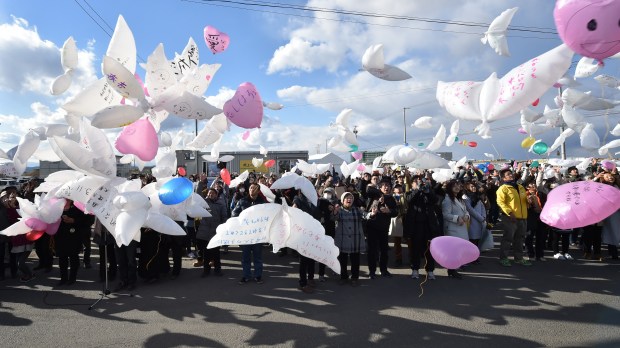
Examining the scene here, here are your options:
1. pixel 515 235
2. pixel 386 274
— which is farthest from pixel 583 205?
pixel 515 235

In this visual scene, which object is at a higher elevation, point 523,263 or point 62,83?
point 62,83

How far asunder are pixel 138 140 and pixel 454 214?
516cm

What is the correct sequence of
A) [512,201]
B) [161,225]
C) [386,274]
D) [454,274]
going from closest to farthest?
1. [161,225]
2. [454,274]
3. [386,274]
4. [512,201]

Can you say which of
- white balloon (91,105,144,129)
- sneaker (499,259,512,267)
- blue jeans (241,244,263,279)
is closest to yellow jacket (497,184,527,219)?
sneaker (499,259,512,267)

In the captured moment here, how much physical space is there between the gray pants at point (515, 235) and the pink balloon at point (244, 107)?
5.05 metres

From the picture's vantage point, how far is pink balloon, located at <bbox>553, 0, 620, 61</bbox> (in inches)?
94.3

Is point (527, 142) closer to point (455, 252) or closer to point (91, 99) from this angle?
point (455, 252)

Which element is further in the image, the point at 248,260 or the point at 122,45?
the point at 248,260

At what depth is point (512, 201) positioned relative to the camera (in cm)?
629

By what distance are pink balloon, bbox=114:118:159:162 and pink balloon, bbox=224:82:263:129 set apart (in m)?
0.89

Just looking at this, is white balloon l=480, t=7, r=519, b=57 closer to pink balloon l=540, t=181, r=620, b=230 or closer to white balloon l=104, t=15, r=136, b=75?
pink balloon l=540, t=181, r=620, b=230

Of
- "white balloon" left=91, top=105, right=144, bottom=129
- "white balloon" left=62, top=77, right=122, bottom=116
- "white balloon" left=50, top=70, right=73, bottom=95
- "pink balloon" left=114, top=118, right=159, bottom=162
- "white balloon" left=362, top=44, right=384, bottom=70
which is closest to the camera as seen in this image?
"white balloon" left=91, top=105, right=144, bottom=129

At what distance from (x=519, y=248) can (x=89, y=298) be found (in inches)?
291

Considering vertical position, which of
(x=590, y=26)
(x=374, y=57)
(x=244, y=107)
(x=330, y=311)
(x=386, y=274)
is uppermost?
(x=374, y=57)
